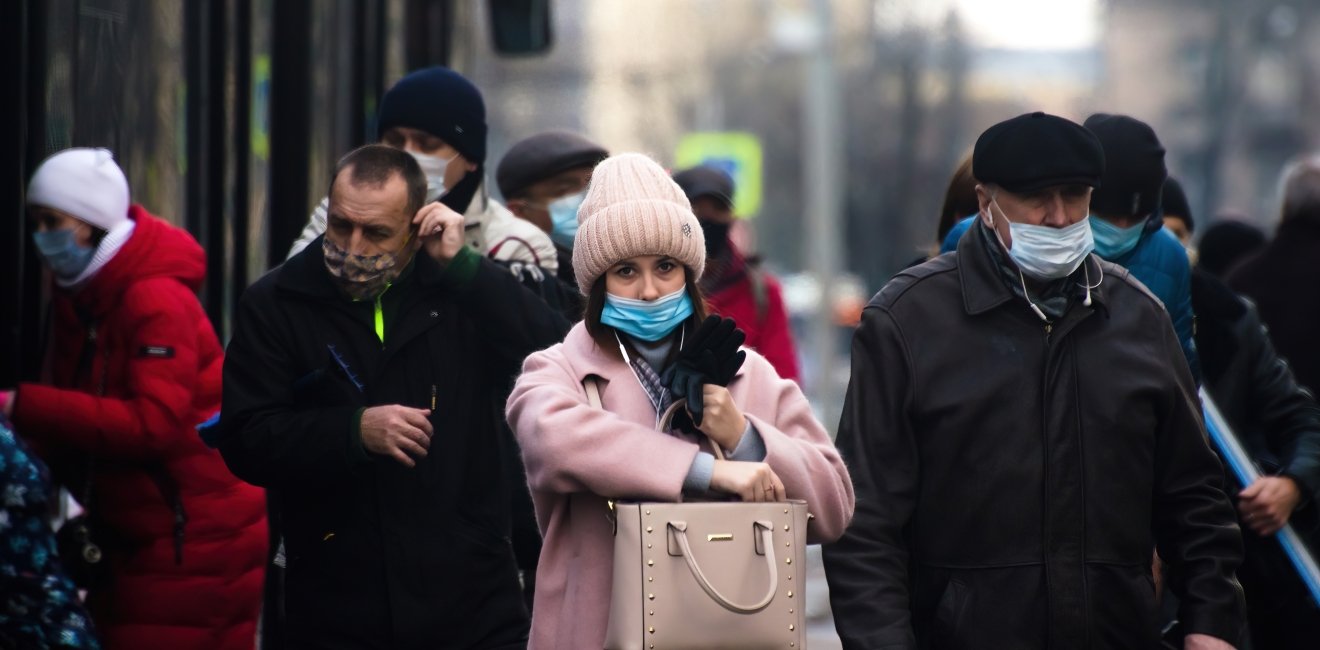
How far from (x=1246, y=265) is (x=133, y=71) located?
427 centimetres

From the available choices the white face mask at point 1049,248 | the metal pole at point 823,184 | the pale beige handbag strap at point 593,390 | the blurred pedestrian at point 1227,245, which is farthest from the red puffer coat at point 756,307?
the metal pole at point 823,184

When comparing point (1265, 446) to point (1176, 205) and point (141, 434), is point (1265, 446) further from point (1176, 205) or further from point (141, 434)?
point (141, 434)

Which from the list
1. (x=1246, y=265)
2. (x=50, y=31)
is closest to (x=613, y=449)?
(x=50, y=31)

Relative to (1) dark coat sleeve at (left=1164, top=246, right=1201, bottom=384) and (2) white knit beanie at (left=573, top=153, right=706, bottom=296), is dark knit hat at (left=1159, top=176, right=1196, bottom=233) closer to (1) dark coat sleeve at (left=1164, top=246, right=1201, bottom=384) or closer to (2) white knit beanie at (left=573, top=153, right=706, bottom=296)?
(1) dark coat sleeve at (left=1164, top=246, right=1201, bottom=384)

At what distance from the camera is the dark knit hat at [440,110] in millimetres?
5539

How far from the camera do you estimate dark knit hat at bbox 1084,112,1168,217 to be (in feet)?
17.1

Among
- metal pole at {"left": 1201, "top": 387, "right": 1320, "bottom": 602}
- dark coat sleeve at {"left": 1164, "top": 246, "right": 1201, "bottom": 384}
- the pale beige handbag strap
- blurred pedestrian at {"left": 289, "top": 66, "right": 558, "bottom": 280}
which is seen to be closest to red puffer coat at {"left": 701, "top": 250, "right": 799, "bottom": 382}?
blurred pedestrian at {"left": 289, "top": 66, "right": 558, "bottom": 280}

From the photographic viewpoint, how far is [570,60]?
57.0 metres

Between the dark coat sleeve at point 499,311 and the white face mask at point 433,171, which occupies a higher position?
the white face mask at point 433,171

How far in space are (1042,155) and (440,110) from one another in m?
1.87

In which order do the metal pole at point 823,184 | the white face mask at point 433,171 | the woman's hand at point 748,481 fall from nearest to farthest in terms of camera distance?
1. the woman's hand at point 748,481
2. the white face mask at point 433,171
3. the metal pole at point 823,184

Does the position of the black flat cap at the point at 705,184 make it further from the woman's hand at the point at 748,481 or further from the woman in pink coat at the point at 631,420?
the woman's hand at the point at 748,481

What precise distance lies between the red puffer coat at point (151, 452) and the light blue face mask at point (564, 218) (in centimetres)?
128

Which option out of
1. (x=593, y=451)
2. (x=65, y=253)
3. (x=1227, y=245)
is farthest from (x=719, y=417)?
(x=1227, y=245)
